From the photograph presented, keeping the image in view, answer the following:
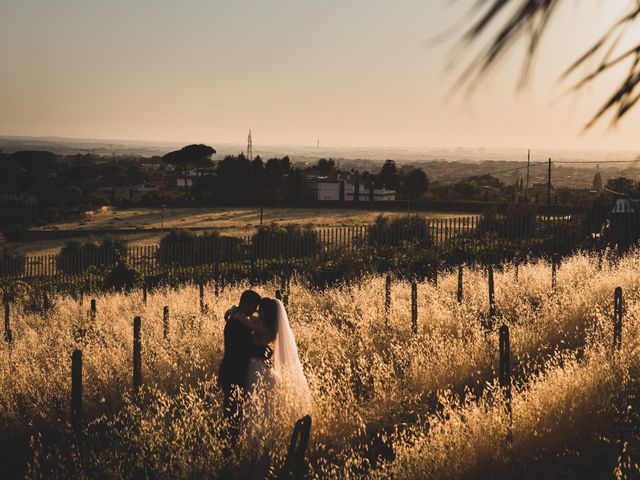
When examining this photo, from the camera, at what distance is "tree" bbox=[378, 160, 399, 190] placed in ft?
264

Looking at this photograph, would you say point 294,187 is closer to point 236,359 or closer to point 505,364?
point 236,359

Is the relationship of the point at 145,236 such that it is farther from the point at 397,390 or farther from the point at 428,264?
the point at 397,390

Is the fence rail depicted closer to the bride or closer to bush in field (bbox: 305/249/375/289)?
bush in field (bbox: 305/249/375/289)

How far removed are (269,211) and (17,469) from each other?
62140mm

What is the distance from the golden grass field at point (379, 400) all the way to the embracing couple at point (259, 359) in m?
0.20

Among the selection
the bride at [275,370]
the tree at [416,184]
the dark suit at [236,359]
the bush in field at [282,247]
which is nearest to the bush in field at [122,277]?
the bush in field at [282,247]

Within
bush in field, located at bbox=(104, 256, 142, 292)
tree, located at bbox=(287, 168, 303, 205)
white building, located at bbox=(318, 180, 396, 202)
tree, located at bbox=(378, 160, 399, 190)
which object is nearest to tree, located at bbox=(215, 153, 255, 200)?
tree, located at bbox=(287, 168, 303, 205)

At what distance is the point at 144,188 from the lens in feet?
318

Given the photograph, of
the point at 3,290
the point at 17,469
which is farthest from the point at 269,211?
the point at 17,469

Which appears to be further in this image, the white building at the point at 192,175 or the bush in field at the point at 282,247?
the white building at the point at 192,175

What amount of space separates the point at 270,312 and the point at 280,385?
2.21 feet

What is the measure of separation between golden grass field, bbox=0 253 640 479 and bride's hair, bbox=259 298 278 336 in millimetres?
694

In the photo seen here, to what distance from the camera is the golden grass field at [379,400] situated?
5035mm

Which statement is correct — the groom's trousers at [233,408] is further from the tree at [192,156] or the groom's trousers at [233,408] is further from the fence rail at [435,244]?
the tree at [192,156]
